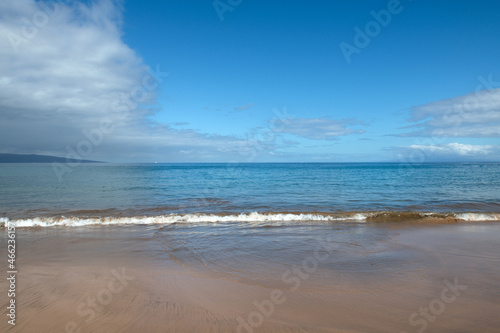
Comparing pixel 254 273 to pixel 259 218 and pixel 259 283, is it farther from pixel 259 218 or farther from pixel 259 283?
pixel 259 218

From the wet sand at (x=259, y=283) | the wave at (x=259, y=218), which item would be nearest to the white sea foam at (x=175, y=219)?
the wave at (x=259, y=218)

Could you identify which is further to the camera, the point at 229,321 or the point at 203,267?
the point at 203,267

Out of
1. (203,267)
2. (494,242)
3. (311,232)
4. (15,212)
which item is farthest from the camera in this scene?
(15,212)

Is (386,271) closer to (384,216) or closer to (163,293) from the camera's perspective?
(163,293)

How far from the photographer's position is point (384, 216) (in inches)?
527

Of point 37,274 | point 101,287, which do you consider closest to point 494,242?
point 101,287

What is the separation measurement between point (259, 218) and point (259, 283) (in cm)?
790

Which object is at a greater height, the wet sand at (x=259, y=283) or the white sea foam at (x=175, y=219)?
the wet sand at (x=259, y=283)

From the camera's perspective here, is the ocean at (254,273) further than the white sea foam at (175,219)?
No

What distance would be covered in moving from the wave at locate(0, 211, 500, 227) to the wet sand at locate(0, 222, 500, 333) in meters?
3.05

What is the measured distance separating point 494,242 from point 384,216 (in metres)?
4.91

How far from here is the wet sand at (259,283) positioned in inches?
162

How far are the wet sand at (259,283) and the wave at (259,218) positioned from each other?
120 inches

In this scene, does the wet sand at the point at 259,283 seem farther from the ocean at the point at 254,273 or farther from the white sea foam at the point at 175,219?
the white sea foam at the point at 175,219
